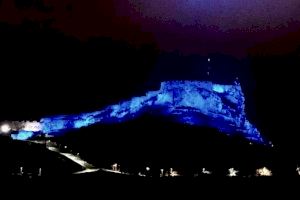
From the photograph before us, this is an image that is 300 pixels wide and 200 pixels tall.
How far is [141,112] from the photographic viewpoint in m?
55.2

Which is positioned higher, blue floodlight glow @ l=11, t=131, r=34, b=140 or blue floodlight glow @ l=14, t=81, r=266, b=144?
blue floodlight glow @ l=14, t=81, r=266, b=144

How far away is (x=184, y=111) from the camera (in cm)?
5447

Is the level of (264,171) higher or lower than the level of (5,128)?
lower

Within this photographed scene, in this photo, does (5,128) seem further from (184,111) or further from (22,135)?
(184,111)

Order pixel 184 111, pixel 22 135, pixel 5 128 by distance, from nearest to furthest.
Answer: pixel 22 135 → pixel 5 128 → pixel 184 111

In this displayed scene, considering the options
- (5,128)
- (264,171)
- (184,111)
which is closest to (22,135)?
(5,128)

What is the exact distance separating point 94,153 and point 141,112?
14299 mm

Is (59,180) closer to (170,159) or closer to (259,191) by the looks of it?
(259,191)

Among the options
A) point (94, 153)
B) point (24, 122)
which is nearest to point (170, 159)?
point (94, 153)

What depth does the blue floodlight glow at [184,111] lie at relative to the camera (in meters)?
54.4

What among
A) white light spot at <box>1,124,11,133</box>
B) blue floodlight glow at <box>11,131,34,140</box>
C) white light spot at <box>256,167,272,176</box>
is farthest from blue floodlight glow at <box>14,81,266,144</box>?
white light spot at <box>256,167,272,176</box>

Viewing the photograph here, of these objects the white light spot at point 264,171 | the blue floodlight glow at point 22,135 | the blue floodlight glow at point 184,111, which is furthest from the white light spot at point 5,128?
the white light spot at point 264,171

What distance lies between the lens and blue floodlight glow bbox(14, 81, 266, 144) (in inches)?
2141

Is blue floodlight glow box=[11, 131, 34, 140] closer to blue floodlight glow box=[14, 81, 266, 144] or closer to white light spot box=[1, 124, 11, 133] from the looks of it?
white light spot box=[1, 124, 11, 133]
